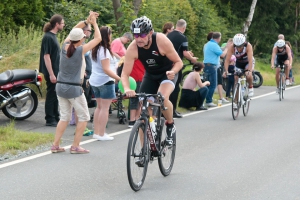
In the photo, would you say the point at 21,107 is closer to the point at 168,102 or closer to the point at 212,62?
the point at 168,102

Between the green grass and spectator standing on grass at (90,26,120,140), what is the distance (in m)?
0.86

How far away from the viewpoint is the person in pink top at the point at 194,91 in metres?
16.8

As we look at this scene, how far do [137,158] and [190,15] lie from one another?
22.8m

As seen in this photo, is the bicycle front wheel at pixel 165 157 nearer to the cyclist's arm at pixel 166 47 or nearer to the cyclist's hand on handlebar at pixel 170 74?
the cyclist's hand on handlebar at pixel 170 74

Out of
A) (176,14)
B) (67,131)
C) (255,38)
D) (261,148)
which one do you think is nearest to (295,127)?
(261,148)

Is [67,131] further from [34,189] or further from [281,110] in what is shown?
[281,110]

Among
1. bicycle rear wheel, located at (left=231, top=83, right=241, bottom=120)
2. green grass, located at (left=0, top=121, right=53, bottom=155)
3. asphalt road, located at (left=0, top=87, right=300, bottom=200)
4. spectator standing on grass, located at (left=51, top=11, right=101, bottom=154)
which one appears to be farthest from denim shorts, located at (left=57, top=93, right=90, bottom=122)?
bicycle rear wheel, located at (left=231, top=83, right=241, bottom=120)

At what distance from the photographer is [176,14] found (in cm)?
2972

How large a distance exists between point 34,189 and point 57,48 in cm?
508

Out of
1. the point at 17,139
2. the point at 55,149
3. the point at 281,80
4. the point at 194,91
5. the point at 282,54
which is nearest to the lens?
the point at 55,149

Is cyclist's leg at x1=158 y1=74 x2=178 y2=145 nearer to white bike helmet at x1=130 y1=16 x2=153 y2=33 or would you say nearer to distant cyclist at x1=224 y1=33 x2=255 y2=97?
white bike helmet at x1=130 y1=16 x2=153 y2=33

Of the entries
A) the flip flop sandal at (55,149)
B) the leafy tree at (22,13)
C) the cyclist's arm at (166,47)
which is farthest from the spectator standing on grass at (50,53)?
the leafy tree at (22,13)

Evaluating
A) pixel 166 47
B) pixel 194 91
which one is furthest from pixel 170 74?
pixel 194 91

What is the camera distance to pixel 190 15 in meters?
30.6
